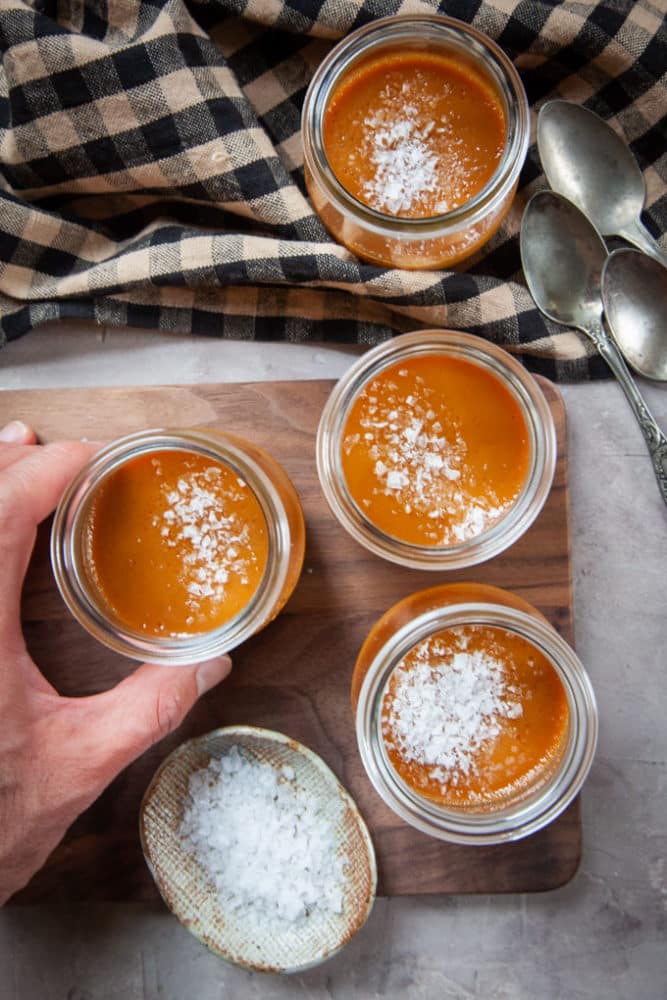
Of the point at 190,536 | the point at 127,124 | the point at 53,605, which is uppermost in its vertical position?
the point at 127,124

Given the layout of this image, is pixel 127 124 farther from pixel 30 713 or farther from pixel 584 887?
Answer: pixel 584 887

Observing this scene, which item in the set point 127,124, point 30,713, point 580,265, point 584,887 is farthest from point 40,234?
point 584,887

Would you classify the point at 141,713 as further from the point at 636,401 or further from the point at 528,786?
the point at 636,401

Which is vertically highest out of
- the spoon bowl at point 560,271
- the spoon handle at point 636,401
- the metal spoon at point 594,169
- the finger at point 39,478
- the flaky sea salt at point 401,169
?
the flaky sea salt at point 401,169

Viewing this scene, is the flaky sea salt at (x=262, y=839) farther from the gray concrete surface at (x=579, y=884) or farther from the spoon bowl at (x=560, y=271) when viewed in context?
the spoon bowl at (x=560, y=271)

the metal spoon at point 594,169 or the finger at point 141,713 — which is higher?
the metal spoon at point 594,169

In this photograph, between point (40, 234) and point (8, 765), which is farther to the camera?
point (40, 234)

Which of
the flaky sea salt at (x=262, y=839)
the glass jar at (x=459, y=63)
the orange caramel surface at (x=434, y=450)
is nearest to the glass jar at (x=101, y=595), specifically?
the orange caramel surface at (x=434, y=450)
